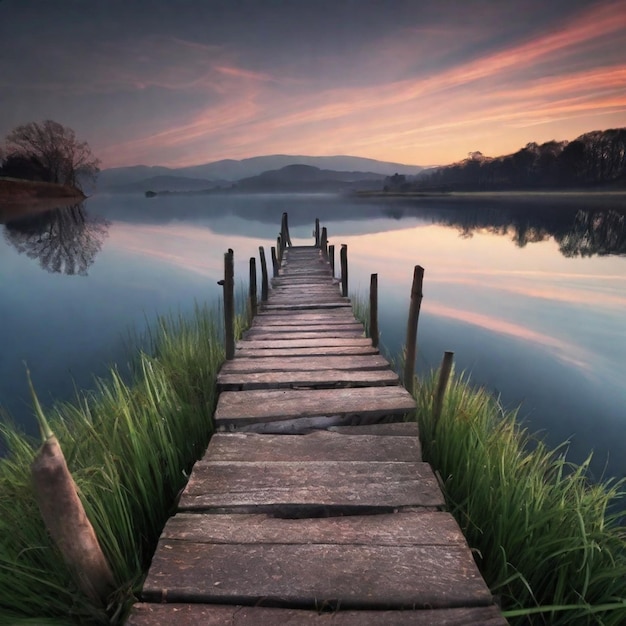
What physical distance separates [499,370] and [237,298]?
7.68m

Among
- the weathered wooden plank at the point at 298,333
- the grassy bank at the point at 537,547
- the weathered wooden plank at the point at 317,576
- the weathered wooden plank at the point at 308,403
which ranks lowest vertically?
the grassy bank at the point at 537,547

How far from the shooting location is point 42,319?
13.1 metres

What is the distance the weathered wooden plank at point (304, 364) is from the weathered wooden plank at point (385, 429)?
102cm

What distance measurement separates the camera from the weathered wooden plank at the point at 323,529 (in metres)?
1.87

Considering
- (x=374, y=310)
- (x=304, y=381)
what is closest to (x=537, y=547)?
(x=304, y=381)

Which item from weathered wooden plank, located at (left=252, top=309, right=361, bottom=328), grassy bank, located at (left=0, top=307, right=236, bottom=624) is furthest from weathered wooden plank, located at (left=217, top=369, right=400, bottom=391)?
weathered wooden plank, located at (left=252, top=309, right=361, bottom=328)

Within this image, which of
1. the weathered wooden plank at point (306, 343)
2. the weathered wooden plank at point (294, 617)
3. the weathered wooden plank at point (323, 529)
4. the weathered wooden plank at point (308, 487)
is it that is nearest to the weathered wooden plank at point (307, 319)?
the weathered wooden plank at point (306, 343)

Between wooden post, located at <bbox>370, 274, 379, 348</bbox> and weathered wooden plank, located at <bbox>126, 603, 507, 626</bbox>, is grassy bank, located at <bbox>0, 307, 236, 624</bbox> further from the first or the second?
wooden post, located at <bbox>370, 274, 379, 348</bbox>

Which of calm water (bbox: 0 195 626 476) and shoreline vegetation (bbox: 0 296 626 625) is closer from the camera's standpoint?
shoreline vegetation (bbox: 0 296 626 625)

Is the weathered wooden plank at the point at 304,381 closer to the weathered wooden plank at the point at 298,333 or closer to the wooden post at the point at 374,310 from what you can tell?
the weathered wooden plank at the point at 298,333

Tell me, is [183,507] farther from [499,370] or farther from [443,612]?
[499,370]

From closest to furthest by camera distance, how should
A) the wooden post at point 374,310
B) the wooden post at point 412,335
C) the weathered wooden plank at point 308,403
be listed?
1. the weathered wooden plank at point 308,403
2. the wooden post at point 412,335
3. the wooden post at point 374,310

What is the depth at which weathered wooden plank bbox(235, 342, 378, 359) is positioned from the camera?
4.50 m

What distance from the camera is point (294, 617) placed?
1.54 m
